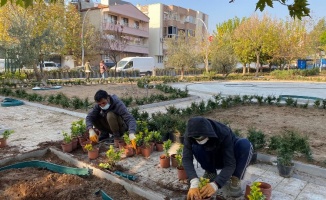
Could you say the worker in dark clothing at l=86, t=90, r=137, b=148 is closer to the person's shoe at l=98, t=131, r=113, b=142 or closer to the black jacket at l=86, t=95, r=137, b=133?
the black jacket at l=86, t=95, r=137, b=133

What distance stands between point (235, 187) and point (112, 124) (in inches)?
95.9

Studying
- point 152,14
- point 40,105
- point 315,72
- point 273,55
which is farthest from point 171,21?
point 40,105

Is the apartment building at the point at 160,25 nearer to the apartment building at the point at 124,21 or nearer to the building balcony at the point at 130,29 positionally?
the apartment building at the point at 124,21

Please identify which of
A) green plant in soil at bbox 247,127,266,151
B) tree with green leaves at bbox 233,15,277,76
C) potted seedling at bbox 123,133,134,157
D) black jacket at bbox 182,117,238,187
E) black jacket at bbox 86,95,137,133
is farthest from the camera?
tree with green leaves at bbox 233,15,277,76

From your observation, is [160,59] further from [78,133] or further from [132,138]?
[132,138]

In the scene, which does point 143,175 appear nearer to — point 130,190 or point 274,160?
point 130,190

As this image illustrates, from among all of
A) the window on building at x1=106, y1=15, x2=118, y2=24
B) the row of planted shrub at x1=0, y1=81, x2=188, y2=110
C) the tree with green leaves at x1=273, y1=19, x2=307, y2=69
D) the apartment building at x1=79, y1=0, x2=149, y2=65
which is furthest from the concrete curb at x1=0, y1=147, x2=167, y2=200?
the window on building at x1=106, y1=15, x2=118, y2=24

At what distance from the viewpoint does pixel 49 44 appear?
16344 mm

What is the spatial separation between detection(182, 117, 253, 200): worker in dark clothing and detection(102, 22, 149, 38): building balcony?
135ft

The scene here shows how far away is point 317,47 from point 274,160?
46621 mm

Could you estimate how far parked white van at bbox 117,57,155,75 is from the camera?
109 feet

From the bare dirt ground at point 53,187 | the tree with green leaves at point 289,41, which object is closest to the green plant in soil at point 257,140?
the bare dirt ground at point 53,187

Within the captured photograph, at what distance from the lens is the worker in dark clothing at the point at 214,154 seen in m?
2.61

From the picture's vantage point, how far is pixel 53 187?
10.8ft
